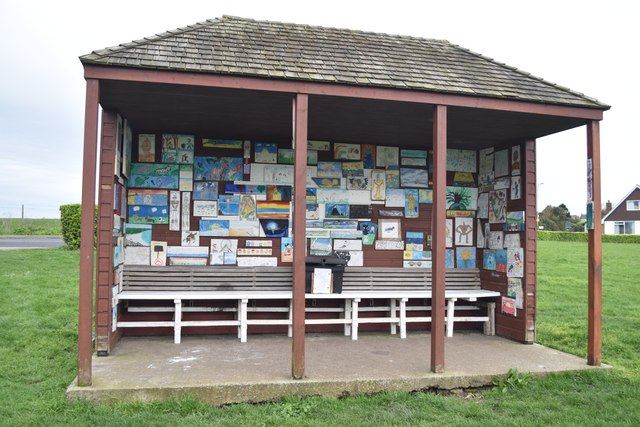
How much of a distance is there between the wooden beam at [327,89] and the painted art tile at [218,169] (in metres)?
2.60

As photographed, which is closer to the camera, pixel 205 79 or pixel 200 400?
pixel 200 400

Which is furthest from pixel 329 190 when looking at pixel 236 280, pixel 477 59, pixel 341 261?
pixel 477 59

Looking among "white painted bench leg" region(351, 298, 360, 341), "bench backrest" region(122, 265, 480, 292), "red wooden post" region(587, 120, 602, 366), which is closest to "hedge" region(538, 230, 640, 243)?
"bench backrest" region(122, 265, 480, 292)

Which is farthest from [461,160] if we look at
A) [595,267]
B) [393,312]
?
[595,267]

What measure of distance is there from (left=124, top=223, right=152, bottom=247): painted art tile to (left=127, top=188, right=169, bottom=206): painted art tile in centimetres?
33

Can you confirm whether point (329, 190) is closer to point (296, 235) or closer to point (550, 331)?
point (296, 235)

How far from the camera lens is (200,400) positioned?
4809 millimetres

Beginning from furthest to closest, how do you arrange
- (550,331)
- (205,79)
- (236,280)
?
(550,331)
(236,280)
(205,79)

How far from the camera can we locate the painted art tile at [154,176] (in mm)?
7434

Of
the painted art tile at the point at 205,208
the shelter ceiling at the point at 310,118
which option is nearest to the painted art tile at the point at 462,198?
the shelter ceiling at the point at 310,118

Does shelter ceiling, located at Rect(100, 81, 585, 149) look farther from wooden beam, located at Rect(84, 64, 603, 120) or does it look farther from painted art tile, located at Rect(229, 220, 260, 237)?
painted art tile, located at Rect(229, 220, 260, 237)

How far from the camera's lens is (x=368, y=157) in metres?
8.12

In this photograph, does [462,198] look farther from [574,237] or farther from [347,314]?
[574,237]

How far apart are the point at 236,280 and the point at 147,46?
3.49 meters
